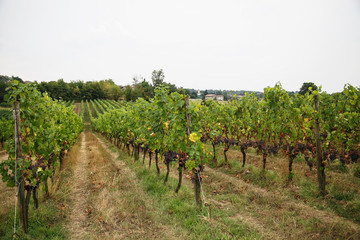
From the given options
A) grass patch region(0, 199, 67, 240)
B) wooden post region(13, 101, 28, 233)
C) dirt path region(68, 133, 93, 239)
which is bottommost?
dirt path region(68, 133, 93, 239)

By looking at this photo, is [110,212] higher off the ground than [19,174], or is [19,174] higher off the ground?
[19,174]

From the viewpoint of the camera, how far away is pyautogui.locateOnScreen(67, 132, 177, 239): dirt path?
13.3ft

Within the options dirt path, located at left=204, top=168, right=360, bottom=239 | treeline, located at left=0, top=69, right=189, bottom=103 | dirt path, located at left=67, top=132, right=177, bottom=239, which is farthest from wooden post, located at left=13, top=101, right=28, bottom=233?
treeline, located at left=0, top=69, right=189, bottom=103

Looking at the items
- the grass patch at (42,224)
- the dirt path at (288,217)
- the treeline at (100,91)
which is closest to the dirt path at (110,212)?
the grass patch at (42,224)

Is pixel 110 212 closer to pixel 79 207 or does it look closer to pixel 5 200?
pixel 79 207

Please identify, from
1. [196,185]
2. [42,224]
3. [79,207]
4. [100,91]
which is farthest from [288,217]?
[100,91]

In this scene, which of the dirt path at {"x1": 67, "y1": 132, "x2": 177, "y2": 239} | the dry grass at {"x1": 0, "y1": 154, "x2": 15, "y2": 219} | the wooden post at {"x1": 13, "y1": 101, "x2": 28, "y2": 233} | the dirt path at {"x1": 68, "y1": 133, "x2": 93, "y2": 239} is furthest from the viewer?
the dry grass at {"x1": 0, "y1": 154, "x2": 15, "y2": 219}

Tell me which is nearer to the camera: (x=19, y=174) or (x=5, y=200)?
(x=19, y=174)

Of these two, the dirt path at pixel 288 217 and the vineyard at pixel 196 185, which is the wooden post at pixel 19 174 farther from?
the dirt path at pixel 288 217

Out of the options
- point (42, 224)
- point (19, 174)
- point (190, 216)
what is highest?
point (19, 174)

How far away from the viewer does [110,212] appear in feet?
15.5

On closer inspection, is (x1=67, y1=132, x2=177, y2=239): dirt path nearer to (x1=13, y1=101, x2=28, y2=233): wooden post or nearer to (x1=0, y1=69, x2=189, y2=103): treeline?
(x1=13, y1=101, x2=28, y2=233): wooden post

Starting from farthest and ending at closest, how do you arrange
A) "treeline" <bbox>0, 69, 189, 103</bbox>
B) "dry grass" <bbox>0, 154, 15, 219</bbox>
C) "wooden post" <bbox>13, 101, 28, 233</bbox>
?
1. "treeline" <bbox>0, 69, 189, 103</bbox>
2. "dry grass" <bbox>0, 154, 15, 219</bbox>
3. "wooden post" <bbox>13, 101, 28, 233</bbox>

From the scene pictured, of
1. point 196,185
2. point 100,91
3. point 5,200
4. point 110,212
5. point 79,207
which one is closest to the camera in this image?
point 110,212
